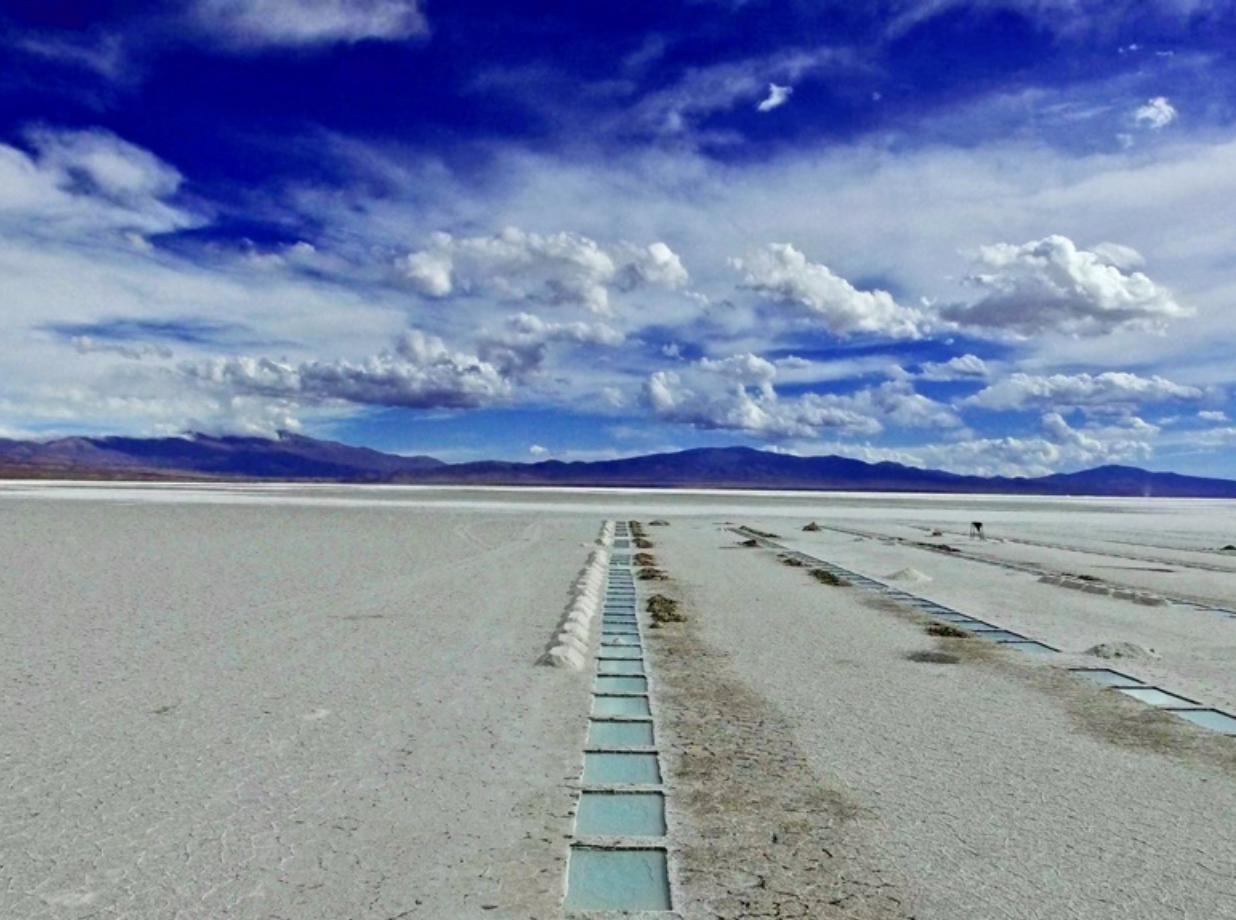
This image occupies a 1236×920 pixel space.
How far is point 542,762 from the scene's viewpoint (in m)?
6.91

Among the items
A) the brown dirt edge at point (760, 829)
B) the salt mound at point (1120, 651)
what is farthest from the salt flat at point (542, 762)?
the salt mound at point (1120, 651)

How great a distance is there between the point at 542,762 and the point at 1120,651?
25.1 ft

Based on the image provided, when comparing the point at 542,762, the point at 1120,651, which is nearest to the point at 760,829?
the point at 542,762

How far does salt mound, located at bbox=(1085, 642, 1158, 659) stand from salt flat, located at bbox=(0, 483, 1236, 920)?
0.21 m

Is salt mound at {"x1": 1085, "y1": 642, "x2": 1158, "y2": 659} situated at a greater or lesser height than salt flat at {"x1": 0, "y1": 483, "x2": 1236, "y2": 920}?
greater

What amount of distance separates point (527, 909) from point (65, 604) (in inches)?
517

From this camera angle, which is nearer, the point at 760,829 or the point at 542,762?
the point at 760,829

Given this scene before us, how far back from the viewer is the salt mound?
1133cm

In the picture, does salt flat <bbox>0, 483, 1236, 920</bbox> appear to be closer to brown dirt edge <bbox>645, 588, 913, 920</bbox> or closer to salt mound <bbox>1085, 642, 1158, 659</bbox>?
brown dirt edge <bbox>645, 588, 913, 920</bbox>

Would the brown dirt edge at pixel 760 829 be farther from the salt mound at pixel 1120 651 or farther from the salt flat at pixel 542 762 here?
the salt mound at pixel 1120 651

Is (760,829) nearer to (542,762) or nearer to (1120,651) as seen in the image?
(542,762)

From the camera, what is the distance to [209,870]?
16.0 feet

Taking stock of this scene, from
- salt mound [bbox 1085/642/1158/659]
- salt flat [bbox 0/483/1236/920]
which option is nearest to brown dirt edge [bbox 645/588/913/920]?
salt flat [bbox 0/483/1236/920]

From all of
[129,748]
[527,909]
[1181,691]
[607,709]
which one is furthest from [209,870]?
[1181,691]
